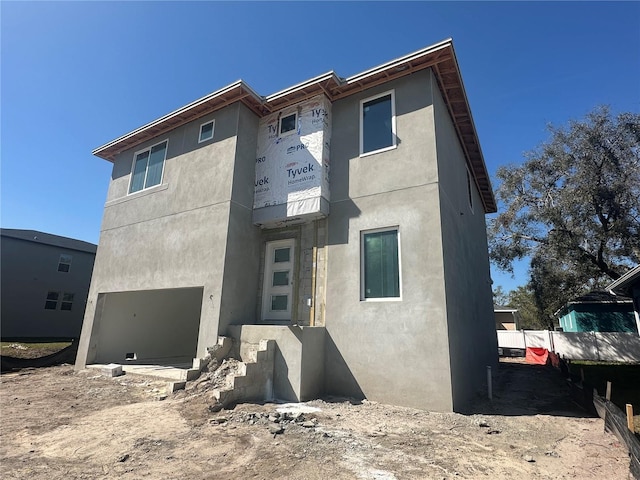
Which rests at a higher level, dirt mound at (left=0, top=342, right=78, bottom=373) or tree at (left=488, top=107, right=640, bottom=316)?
tree at (left=488, top=107, right=640, bottom=316)

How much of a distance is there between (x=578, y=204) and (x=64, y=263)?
2936cm

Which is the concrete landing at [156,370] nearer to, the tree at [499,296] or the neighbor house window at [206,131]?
the neighbor house window at [206,131]

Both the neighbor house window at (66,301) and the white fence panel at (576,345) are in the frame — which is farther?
the neighbor house window at (66,301)

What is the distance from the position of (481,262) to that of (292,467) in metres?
11.6

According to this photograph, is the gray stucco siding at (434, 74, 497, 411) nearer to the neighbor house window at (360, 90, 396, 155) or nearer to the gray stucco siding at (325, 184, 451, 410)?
the gray stucco siding at (325, 184, 451, 410)

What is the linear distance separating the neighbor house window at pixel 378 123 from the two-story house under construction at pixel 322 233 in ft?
0.12

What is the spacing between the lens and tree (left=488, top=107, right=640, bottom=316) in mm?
15539

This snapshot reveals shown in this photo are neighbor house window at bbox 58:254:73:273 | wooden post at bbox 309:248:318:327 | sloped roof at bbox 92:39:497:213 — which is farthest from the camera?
neighbor house window at bbox 58:254:73:273

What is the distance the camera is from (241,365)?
267 inches

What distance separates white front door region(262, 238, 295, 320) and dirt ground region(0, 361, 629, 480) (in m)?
2.78

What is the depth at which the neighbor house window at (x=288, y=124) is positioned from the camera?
9.59 meters

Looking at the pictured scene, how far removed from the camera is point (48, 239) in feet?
71.3

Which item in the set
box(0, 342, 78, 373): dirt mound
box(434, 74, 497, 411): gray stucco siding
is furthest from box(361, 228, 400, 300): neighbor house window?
box(0, 342, 78, 373): dirt mound

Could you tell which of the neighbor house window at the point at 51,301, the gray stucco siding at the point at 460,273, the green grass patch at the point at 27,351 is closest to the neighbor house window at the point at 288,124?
the gray stucco siding at the point at 460,273
